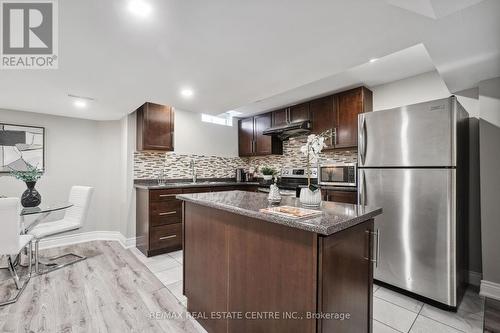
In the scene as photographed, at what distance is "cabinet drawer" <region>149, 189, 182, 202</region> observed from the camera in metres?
3.26

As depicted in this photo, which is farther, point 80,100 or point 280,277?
point 80,100

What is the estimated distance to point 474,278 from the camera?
2467mm

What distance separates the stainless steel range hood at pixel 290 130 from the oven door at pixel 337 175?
28.8 inches

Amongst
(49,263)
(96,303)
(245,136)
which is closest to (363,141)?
(245,136)

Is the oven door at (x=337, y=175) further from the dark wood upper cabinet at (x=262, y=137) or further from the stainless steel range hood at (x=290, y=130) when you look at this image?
the dark wood upper cabinet at (x=262, y=137)

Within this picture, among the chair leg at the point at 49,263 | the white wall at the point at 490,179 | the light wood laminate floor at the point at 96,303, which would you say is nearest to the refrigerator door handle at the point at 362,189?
the white wall at the point at 490,179

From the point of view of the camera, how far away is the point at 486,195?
2.31 metres

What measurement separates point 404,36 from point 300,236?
155cm

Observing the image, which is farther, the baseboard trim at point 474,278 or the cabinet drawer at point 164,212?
the cabinet drawer at point 164,212

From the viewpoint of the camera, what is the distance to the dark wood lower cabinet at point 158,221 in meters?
3.24

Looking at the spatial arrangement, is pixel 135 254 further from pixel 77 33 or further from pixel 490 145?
pixel 490 145

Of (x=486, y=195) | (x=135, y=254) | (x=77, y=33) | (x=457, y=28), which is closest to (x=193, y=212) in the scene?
(x=77, y=33)

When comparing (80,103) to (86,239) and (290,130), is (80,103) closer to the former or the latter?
(86,239)

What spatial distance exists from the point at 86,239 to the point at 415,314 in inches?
183
